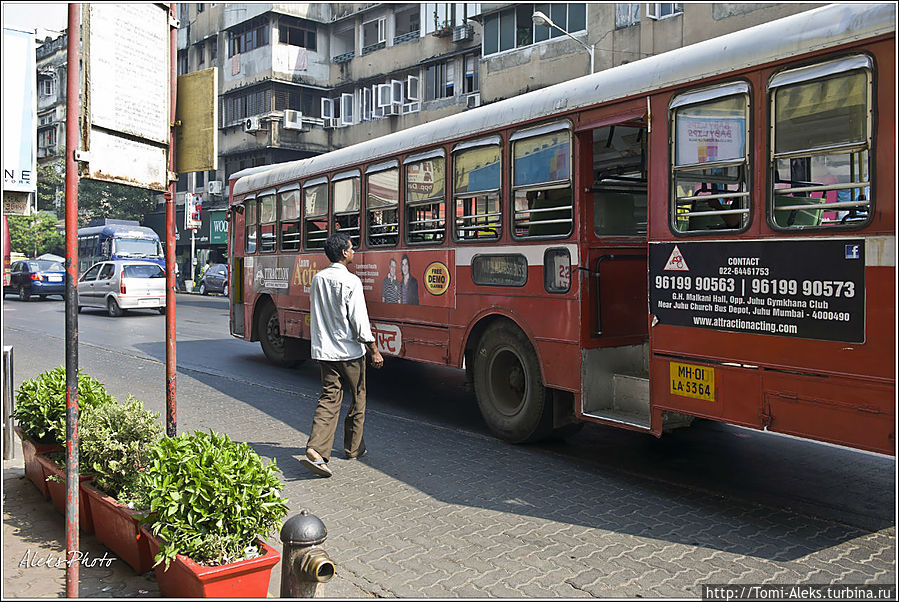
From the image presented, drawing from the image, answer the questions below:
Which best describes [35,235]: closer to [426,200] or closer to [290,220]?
[290,220]

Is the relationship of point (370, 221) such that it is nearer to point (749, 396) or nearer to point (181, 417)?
point (181, 417)

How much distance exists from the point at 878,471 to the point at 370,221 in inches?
239

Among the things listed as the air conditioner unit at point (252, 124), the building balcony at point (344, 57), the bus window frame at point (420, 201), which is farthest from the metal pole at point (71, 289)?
the air conditioner unit at point (252, 124)

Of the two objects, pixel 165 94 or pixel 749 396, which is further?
pixel 749 396

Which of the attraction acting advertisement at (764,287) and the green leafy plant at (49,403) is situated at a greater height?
the attraction acting advertisement at (764,287)

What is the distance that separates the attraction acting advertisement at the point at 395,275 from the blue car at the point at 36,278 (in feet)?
77.4

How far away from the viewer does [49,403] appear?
19.6 feet

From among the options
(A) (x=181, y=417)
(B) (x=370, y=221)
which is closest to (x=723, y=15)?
(B) (x=370, y=221)

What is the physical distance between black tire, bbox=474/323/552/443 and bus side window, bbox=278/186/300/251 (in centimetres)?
456

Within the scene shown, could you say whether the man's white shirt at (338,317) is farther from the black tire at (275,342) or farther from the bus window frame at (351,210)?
the black tire at (275,342)

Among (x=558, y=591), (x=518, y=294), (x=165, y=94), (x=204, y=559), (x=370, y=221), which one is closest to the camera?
(x=204, y=559)

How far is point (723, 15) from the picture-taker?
21.5m

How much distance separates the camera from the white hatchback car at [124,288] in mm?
22953

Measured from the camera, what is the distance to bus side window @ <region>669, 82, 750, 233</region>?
5.47 m
